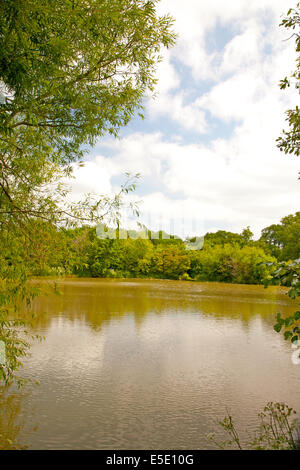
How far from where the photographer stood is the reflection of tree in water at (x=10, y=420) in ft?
13.3

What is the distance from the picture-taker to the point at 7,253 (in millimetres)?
4320

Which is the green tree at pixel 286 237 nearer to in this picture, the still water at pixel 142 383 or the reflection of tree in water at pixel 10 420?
the still water at pixel 142 383

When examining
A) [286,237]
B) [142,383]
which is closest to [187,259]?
[286,237]

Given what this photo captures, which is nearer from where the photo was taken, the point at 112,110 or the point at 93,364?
the point at 112,110

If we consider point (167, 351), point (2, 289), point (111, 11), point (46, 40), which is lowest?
point (167, 351)

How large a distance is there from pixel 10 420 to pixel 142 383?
85.9 inches

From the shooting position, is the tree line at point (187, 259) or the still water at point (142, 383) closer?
the still water at point (142, 383)

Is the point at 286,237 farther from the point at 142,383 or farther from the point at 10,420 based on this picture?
the point at 10,420

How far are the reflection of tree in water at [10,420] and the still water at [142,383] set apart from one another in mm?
12

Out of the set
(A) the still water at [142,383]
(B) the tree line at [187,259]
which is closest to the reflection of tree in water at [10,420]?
(A) the still water at [142,383]

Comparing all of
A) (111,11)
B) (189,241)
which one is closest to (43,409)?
(111,11)
